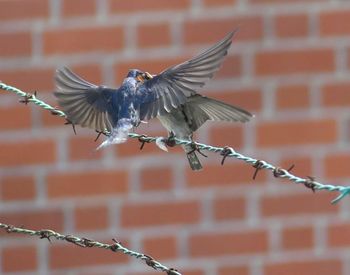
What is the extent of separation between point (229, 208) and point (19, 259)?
69 cm

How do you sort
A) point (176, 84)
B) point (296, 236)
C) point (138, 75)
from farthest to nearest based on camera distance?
point (296, 236) → point (138, 75) → point (176, 84)

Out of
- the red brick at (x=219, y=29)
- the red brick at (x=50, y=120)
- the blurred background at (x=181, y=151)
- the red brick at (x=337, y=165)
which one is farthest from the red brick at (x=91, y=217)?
the red brick at (x=337, y=165)

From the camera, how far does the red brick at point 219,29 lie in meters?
2.99

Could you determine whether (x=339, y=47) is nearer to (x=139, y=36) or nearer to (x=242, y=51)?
(x=242, y=51)

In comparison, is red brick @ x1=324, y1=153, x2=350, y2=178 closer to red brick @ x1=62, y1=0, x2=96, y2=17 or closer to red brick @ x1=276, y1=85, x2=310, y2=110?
red brick @ x1=276, y1=85, x2=310, y2=110

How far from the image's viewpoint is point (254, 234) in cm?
306

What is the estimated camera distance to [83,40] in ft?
9.79

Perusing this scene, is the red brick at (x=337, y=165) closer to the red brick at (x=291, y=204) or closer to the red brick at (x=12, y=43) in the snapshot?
the red brick at (x=291, y=204)

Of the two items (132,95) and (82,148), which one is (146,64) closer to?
(82,148)

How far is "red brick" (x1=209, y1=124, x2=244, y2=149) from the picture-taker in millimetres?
3006

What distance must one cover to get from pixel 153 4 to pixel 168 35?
11cm

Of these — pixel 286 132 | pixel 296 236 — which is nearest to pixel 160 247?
pixel 296 236

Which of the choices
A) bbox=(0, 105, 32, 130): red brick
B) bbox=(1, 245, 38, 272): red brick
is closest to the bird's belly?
bbox=(0, 105, 32, 130): red brick

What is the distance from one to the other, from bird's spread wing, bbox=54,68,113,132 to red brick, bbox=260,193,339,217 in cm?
146
